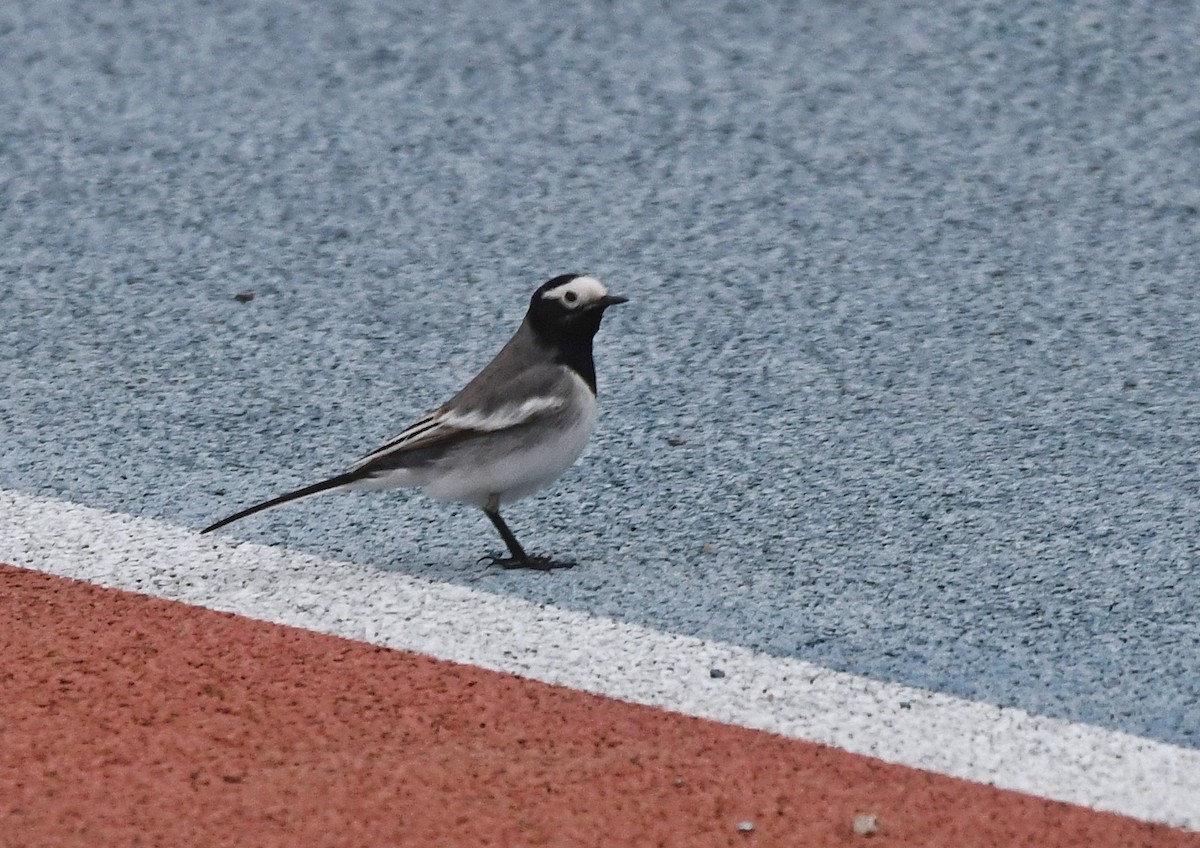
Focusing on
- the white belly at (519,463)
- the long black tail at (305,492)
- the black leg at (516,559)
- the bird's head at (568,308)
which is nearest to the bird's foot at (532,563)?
the black leg at (516,559)

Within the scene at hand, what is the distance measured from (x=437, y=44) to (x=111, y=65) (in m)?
1.34

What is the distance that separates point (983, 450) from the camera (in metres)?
5.48

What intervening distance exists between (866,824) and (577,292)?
5.55 ft

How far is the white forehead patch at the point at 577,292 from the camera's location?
16.0 ft

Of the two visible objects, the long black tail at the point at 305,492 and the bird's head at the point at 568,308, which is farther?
the bird's head at the point at 568,308

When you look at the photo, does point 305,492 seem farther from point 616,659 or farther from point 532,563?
point 616,659

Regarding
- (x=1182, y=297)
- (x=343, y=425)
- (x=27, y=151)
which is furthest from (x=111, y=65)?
(x=1182, y=297)

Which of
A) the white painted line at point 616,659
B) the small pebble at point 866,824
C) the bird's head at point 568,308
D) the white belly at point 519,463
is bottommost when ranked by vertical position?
the white painted line at point 616,659

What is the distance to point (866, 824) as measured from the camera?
11.7 ft

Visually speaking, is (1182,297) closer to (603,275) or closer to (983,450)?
(983,450)

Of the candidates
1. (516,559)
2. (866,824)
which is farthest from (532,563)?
(866,824)

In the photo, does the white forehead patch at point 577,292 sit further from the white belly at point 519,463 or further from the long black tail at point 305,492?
the long black tail at point 305,492

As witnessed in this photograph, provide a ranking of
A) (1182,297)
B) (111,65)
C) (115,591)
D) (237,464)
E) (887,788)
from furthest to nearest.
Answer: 1. (111,65)
2. (1182,297)
3. (237,464)
4. (115,591)
5. (887,788)

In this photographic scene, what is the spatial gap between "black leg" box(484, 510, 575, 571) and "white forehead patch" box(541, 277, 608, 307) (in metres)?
0.52
